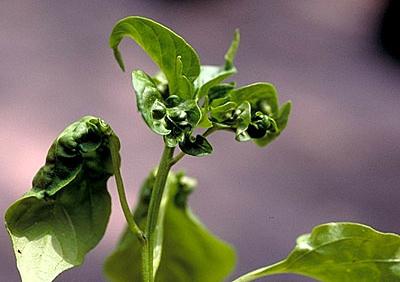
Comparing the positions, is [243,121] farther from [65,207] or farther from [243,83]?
[243,83]

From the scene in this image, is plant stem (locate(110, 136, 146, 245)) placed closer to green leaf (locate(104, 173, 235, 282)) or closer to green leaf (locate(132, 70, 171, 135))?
green leaf (locate(132, 70, 171, 135))

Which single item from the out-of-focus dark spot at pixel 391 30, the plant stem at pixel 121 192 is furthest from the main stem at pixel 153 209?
the out-of-focus dark spot at pixel 391 30

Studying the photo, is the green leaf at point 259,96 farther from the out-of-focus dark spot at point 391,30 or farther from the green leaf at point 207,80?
the out-of-focus dark spot at point 391,30

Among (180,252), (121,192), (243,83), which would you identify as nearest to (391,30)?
(243,83)

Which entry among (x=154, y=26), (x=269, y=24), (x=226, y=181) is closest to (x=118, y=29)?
(x=154, y=26)

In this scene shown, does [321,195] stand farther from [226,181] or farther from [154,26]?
[154,26]
